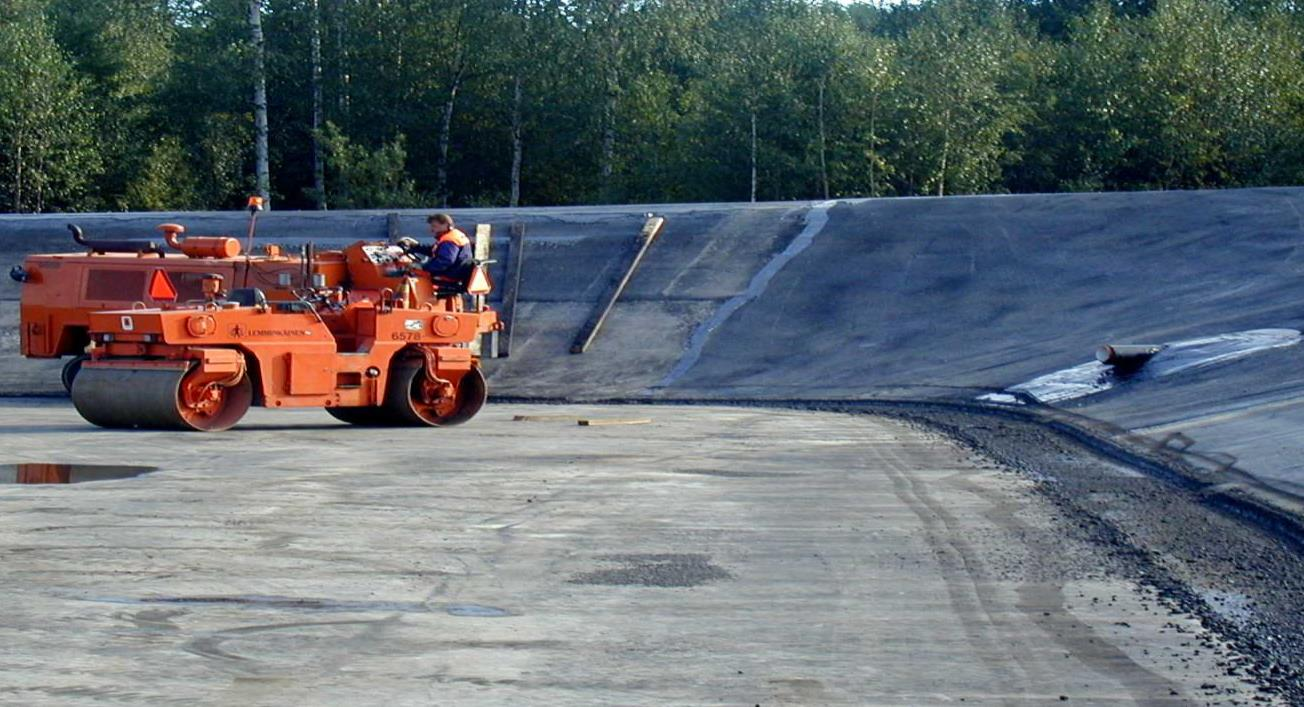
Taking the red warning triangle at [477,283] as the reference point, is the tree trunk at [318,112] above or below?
above

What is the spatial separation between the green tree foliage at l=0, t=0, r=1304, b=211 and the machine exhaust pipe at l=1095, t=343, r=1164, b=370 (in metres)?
25.9

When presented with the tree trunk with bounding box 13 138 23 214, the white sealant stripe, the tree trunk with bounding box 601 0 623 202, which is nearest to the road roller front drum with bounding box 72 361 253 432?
the white sealant stripe

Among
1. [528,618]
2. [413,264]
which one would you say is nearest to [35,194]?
[413,264]

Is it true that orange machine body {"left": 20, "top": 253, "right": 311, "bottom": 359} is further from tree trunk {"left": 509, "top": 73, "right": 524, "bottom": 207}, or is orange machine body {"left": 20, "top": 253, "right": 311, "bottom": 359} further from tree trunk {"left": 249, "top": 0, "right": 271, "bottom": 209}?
tree trunk {"left": 509, "top": 73, "right": 524, "bottom": 207}

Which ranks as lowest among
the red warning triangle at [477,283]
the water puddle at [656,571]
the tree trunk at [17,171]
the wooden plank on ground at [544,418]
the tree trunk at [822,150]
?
the water puddle at [656,571]

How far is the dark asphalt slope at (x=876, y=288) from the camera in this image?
21844 millimetres

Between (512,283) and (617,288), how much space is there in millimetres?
1760

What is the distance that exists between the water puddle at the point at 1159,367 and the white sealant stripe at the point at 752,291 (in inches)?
206

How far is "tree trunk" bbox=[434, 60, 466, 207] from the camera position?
49875 mm

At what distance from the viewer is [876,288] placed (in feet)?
84.6

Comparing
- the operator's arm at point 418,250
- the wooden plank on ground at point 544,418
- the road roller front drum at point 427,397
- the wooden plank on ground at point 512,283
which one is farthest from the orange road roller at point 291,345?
the wooden plank on ground at point 512,283

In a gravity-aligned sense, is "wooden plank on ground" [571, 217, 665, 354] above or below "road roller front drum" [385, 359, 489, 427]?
above

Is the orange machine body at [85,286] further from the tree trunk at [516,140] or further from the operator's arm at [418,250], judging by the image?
the tree trunk at [516,140]

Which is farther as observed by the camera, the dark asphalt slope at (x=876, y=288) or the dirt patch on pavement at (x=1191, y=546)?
the dark asphalt slope at (x=876, y=288)
